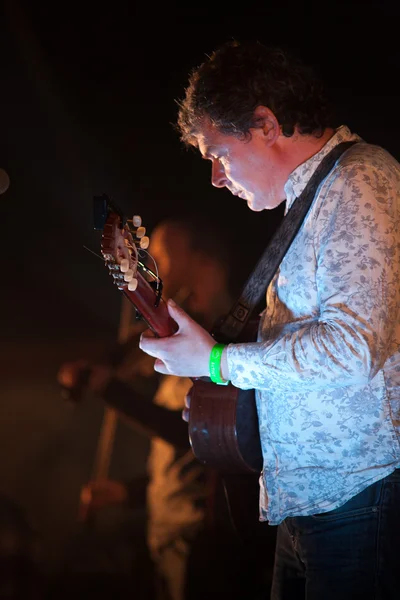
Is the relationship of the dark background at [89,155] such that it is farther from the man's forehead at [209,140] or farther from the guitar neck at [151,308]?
the guitar neck at [151,308]

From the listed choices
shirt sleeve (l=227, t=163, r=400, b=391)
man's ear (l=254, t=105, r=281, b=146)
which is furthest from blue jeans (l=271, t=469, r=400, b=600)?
man's ear (l=254, t=105, r=281, b=146)

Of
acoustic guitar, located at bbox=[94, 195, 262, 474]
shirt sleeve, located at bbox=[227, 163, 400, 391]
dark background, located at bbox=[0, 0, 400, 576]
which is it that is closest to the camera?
shirt sleeve, located at bbox=[227, 163, 400, 391]

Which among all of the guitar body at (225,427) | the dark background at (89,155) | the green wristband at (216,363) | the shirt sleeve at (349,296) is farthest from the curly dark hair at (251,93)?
the dark background at (89,155)

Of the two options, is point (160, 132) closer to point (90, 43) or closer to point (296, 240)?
point (90, 43)

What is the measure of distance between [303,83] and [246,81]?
144 mm

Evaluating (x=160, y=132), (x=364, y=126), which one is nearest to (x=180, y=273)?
(x=160, y=132)

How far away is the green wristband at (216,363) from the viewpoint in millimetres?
1190

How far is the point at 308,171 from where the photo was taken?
1283 mm

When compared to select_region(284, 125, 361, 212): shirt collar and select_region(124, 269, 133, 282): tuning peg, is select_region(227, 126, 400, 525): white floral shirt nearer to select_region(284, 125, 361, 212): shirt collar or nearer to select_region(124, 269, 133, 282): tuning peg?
select_region(284, 125, 361, 212): shirt collar

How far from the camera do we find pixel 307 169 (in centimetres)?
129

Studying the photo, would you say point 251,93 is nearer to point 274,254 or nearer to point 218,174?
point 218,174

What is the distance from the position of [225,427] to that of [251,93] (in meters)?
0.72

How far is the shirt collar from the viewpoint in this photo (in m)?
1.28

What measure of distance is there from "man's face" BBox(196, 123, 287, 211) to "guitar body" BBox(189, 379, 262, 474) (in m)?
0.44
